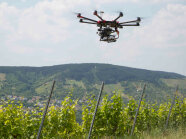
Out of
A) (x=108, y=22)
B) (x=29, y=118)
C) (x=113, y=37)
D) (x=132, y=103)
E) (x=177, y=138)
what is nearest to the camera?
(x=177, y=138)

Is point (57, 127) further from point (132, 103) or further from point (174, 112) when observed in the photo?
point (174, 112)

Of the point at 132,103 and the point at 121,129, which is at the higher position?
the point at 132,103

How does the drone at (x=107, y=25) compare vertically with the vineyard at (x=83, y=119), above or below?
above

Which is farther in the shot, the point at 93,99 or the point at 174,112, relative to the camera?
the point at 174,112

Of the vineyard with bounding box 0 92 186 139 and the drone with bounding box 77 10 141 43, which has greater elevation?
the drone with bounding box 77 10 141 43

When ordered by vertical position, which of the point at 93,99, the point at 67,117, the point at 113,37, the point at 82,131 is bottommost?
the point at 82,131

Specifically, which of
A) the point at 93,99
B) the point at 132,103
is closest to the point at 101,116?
the point at 93,99

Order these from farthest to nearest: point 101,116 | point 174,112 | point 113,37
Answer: point 174,112 → point 101,116 → point 113,37
